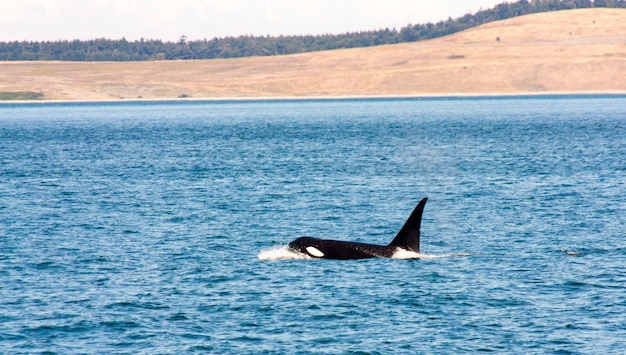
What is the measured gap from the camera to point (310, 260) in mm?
32750

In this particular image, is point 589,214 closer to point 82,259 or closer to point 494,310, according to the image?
point 494,310

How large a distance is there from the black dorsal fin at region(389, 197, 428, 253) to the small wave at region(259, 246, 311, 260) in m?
3.36

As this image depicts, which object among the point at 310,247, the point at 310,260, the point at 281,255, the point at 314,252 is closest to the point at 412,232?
the point at 314,252

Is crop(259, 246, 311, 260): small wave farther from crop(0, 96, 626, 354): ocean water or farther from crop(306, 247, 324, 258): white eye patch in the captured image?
crop(306, 247, 324, 258): white eye patch

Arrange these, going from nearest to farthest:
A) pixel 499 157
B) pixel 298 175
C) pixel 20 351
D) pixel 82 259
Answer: pixel 20 351
pixel 82 259
pixel 298 175
pixel 499 157

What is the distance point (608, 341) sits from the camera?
2341cm

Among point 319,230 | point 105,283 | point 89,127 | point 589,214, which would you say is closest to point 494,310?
point 105,283

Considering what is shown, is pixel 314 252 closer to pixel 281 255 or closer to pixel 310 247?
pixel 310 247

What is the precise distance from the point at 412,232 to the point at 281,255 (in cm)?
498

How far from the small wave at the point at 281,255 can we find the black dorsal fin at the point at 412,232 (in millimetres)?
3355

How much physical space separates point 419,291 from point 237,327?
635cm

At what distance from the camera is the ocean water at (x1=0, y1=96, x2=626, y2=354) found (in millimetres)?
24344

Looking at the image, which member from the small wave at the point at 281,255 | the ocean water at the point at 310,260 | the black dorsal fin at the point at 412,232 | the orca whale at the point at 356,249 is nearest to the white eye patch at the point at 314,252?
the orca whale at the point at 356,249

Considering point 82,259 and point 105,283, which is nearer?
point 105,283
